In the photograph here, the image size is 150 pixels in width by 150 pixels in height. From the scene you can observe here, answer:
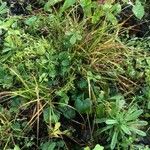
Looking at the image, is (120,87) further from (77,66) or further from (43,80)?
(43,80)

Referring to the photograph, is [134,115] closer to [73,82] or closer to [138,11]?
[73,82]

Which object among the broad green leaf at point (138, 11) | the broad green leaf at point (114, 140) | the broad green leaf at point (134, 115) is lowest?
the broad green leaf at point (114, 140)

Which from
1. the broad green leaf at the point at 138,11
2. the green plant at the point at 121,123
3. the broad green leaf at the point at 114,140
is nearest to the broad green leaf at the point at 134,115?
the green plant at the point at 121,123

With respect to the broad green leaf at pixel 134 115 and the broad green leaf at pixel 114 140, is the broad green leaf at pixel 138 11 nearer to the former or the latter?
the broad green leaf at pixel 134 115

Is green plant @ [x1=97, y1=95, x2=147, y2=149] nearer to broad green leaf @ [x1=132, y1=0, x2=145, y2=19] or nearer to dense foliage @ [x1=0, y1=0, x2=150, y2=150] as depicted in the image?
dense foliage @ [x1=0, y1=0, x2=150, y2=150]

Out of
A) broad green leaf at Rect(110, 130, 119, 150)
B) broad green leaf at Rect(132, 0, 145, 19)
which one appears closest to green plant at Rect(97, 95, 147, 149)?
broad green leaf at Rect(110, 130, 119, 150)

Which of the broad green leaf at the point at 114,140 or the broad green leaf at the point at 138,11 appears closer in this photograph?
the broad green leaf at the point at 114,140

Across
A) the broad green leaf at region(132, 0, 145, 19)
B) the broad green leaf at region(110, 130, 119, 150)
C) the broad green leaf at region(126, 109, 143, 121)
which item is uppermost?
the broad green leaf at region(132, 0, 145, 19)

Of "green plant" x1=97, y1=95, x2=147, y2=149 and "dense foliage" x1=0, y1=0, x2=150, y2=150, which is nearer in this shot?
"green plant" x1=97, y1=95, x2=147, y2=149

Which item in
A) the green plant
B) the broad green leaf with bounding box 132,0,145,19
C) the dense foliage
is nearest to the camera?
the green plant
